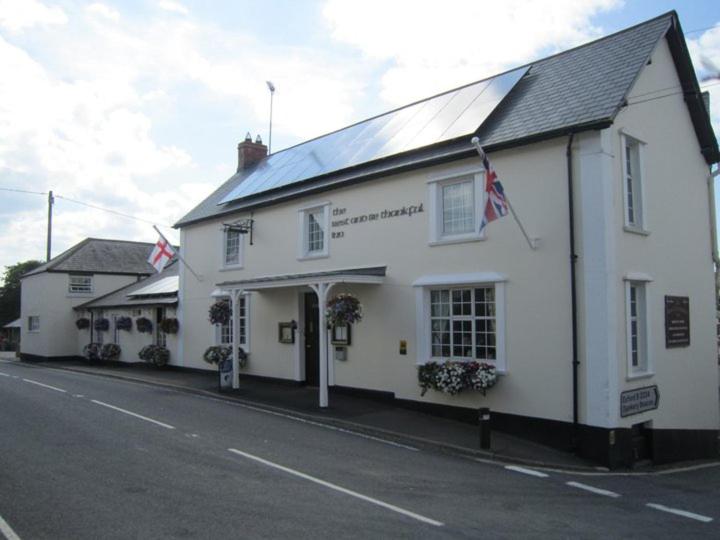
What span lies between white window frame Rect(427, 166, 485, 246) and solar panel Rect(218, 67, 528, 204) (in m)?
0.84

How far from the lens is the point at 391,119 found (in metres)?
17.7

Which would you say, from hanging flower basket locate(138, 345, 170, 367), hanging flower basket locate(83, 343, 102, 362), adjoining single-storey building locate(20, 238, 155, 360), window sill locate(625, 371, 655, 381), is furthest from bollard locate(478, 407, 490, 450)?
adjoining single-storey building locate(20, 238, 155, 360)

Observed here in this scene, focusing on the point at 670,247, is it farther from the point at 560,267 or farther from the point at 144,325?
the point at 144,325

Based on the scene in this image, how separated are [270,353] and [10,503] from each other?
37.3ft

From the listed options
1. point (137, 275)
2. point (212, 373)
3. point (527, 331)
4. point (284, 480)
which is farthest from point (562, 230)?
point (137, 275)

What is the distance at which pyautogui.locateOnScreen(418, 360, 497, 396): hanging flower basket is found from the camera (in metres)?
11.7

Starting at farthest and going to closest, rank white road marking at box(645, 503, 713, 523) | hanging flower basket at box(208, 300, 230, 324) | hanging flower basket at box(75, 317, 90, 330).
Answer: hanging flower basket at box(75, 317, 90, 330) → hanging flower basket at box(208, 300, 230, 324) → white road marking at box(645, 503, 713, 523)

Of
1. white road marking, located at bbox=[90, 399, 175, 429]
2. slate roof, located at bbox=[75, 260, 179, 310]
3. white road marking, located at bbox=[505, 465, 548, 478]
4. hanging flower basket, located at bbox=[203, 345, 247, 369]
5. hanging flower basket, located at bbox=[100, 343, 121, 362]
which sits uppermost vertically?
slate roof, located at bbox=[75, 260, 179, 310]

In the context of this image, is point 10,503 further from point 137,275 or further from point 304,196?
point 137,275

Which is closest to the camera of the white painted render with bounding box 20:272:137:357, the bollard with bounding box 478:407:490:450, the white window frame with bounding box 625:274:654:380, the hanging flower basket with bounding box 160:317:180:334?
the bollard with bounding box 478:407:490:450

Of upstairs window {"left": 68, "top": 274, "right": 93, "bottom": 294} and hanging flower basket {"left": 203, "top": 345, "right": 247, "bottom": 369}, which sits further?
upstairs window {"left": 68, "top": 274, "right": 93, "bottom": 294}

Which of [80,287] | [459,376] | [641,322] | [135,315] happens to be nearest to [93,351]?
[135,315]

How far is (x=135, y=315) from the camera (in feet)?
83.7

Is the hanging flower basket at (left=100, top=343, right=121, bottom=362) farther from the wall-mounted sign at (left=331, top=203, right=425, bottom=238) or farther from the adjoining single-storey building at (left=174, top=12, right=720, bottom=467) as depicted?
the wall-mounted sign at (left=331, top=203, right=425, bottom=238)
